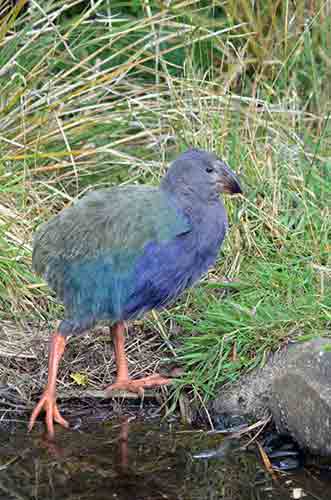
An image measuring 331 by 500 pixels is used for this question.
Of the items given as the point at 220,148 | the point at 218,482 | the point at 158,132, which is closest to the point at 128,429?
the point at 218,482

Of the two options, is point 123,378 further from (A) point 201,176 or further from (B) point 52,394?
(A) point 201,176

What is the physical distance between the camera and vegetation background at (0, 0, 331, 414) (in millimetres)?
3814

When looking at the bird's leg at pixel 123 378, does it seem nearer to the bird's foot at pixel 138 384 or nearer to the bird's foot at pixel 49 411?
the bird's foot at pixel 138 384

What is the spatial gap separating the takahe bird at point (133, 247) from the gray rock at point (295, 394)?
42cm

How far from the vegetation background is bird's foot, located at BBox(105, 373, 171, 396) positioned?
3.9 inches

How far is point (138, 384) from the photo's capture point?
374 centimetres

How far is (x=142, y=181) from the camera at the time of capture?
4723 mm

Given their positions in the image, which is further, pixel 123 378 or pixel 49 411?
pixel 123 378

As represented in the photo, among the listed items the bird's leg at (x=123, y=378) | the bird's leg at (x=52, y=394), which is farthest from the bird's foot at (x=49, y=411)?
the bird's leg at (x=123, y=378)

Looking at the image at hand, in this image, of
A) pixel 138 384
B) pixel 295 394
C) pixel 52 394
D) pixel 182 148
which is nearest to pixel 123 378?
pixel 138 384

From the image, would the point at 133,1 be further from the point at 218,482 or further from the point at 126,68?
the point at 218,482

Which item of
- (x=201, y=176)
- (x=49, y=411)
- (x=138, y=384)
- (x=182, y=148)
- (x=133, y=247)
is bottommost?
(x=138, y=384)

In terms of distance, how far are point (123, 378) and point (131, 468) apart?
607mm

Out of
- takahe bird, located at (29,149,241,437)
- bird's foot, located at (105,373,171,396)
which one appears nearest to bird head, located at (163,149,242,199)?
takahe bird, located at (29,149,241,437)
